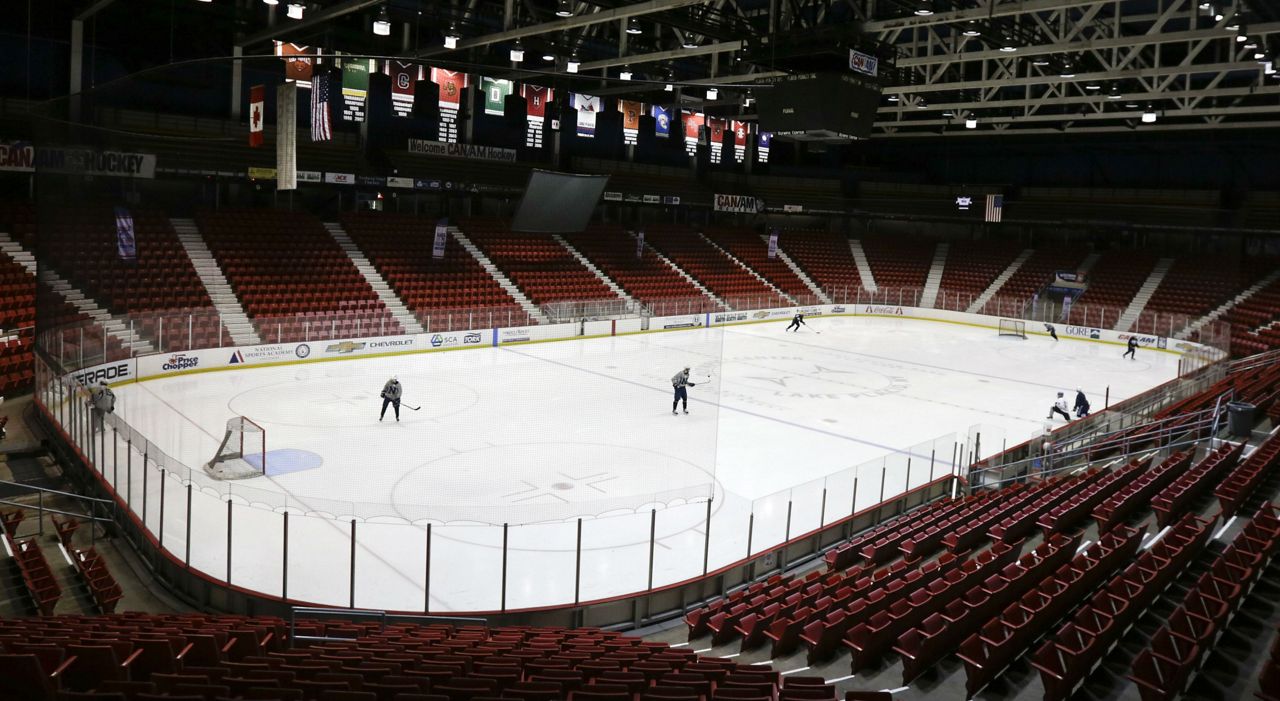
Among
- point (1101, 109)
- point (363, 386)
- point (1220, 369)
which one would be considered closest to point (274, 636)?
point (363, 386)

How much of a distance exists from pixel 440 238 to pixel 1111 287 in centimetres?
3076

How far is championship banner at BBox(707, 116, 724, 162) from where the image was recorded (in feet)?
107

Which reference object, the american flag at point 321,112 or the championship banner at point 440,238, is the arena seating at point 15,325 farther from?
the championship banner at point 440,238

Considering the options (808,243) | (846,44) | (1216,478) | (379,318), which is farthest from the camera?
(808,243)

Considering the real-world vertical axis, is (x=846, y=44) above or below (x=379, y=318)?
above

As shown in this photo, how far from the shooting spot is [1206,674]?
691cm

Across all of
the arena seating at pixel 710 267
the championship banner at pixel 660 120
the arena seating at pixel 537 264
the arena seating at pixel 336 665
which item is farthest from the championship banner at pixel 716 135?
the arena seating at pixel 336 665

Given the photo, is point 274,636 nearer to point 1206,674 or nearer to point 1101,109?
point 1206,674

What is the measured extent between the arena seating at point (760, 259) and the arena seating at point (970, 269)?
6970 millimetres

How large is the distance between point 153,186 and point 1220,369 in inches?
984

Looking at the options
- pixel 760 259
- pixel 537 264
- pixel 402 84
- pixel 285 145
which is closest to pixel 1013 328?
pixel 760 259

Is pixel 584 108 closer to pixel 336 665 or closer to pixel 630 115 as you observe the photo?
pixel 630 115

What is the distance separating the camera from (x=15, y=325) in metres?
19.2

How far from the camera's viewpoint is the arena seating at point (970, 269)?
4247 cm
